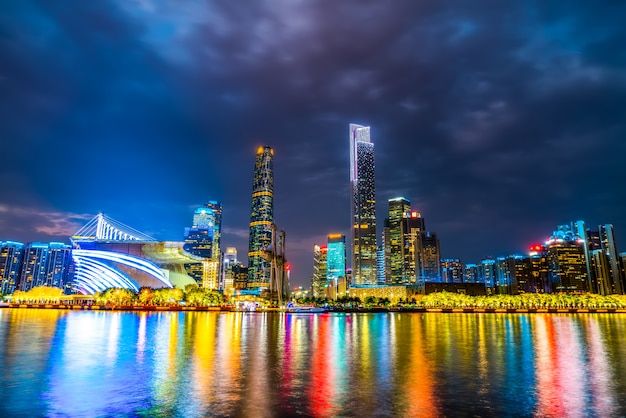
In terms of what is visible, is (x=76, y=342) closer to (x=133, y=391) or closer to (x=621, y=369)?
(x=133, y=391)

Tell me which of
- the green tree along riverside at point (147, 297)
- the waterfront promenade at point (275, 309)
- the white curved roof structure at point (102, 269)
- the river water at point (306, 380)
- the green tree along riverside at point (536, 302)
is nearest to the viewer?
the river water at point (306, 380)

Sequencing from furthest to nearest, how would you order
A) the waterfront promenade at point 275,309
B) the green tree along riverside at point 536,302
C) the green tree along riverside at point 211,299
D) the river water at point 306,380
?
1. the green tree along riverside at point 536,302
2. the green tree along riverside at point 211,299
3. the waterfront promenade at point 275,309
4. the river water at point 306,380

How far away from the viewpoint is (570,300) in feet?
465

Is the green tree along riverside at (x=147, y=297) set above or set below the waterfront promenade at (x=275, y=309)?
above

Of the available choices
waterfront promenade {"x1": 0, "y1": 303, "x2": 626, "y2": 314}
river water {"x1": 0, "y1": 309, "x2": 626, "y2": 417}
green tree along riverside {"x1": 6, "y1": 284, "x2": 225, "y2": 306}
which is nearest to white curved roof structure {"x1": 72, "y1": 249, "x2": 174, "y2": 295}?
green tree along riverside {"x1": 6, "y1": 284, "x2": 225, "y2": 306}

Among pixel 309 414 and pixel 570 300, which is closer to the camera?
pixel 309 414

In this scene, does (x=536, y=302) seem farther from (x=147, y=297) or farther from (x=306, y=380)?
(x=306, y=380)

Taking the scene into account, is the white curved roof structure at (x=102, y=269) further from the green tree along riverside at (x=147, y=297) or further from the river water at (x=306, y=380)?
the river water at (x=306, y=380)

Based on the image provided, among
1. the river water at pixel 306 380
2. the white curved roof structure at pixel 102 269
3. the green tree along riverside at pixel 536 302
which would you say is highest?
the white curved roof structure at pixel 102 269

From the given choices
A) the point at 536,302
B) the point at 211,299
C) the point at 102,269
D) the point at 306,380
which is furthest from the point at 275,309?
the point at 306,380

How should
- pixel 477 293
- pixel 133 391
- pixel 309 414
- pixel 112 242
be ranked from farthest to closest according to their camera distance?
pixel 477 293, pixel 112 242, pixel 133 391, pixel 309 414

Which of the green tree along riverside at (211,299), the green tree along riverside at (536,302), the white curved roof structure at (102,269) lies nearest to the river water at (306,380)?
the green tree along riverside at (211,299)

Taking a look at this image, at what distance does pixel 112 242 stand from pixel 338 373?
136 meters

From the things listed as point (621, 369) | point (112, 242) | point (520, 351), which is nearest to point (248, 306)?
point (112, 242)
